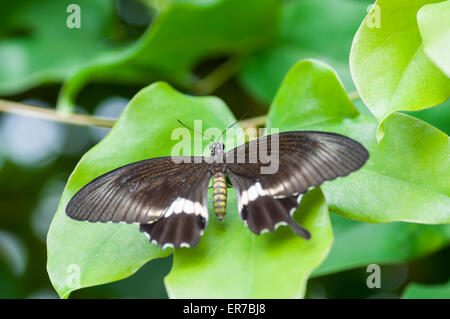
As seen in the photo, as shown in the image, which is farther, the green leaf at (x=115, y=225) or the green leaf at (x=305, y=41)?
the green leaf at (x=305, y=41)

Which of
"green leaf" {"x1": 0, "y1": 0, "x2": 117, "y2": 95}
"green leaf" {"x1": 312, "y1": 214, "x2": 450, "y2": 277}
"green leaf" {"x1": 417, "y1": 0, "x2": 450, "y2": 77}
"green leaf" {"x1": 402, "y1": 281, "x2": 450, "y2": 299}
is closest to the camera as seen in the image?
"green leaf" {"x1": 417, "y1": 0, "x2": 450, "y2": 77}

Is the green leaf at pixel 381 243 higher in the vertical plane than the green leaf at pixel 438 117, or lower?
lower

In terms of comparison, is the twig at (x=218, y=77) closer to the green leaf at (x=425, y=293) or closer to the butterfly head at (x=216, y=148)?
the butterfly head at (x=216, y=148)

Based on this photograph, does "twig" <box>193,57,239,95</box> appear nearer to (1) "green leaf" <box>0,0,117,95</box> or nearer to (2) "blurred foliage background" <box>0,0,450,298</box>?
(2) "blurred foliage background" <box>0,0,450,298</box>

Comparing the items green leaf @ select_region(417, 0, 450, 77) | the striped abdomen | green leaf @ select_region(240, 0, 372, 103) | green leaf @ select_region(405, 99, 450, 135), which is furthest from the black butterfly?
green leaf @ select_region(240, 0, 372, 103)

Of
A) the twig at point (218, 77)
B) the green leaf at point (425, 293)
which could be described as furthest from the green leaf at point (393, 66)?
the twig at point (218, 77)
